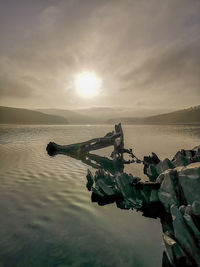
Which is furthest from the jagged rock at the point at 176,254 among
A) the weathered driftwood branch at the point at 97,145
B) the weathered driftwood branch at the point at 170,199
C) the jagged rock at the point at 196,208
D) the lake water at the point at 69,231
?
the weathered driftwood branch at the point at 97,145

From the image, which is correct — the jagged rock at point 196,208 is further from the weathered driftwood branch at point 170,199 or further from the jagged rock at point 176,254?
the jagged rock at point 176,254

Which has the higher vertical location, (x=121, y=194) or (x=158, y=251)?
(x=121, y=194)

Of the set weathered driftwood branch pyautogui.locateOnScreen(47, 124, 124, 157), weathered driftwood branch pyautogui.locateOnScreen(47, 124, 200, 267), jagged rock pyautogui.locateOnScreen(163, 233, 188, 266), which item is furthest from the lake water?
weathered driftwood branch pyautogui.locateOnScreen(47, 124, 124, 157)

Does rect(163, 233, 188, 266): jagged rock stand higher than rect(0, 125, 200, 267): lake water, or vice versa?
rect(163, 233, 188, 266): jagged rock

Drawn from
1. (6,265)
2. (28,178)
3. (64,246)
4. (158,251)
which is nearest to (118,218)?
(158,251)

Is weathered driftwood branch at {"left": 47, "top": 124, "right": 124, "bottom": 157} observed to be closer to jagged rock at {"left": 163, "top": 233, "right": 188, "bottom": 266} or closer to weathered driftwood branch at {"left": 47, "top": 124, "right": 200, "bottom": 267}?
weathered driftwood branch at {"left": 47, "top": 124, "right": 200, "bottom": 267}

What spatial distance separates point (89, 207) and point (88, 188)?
1.58m

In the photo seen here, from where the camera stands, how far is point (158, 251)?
12.8 feet

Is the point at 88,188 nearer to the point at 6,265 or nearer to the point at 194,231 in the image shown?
the point at 6,265

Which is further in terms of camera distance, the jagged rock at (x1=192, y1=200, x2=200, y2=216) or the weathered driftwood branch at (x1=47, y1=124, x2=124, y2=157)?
the weathered driftwood branch at (x1=47, y1=124, x2=124, y2=157)

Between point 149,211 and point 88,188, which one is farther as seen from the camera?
point 88,188

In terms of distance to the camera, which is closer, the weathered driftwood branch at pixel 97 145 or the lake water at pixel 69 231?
the lake water at pixel 69 231

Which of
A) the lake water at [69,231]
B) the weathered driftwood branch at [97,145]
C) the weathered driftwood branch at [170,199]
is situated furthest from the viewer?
the weathered driftwood branch at [97,145]

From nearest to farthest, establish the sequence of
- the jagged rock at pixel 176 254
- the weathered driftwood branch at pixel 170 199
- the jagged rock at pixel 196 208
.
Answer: the jagged rock at pixel 176 254 < the weathered driftwood branch at pixel 170 199 < the jagged rock at pixel 196 208
